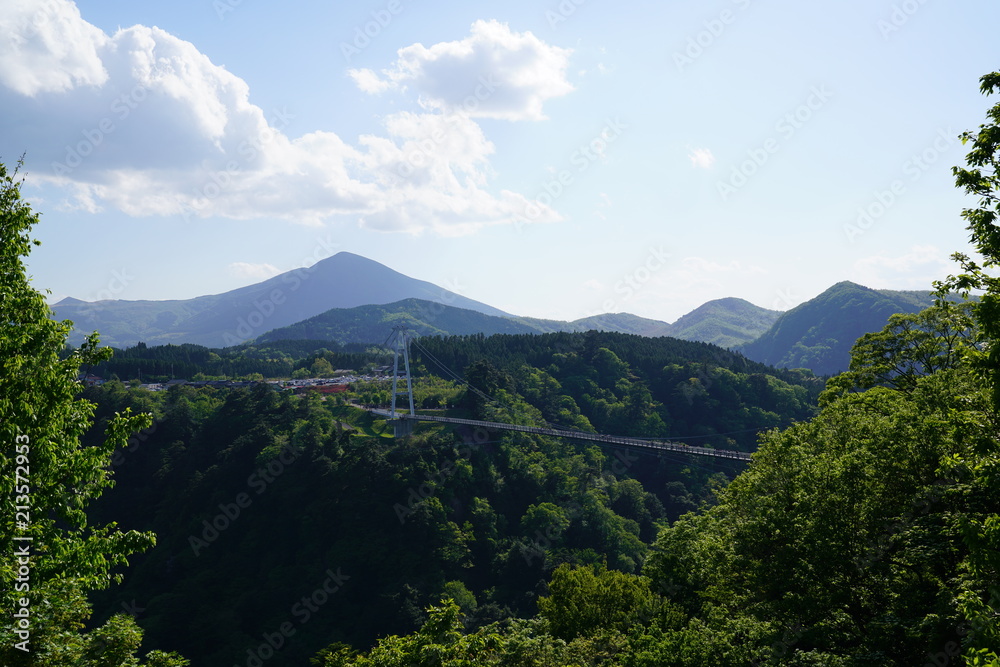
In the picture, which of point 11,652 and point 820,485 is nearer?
point 11,652

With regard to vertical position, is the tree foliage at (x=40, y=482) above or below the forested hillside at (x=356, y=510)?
above

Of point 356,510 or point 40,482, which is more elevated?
point 40,482

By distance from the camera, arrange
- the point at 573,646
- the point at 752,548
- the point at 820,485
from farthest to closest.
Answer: the point at 573,646 < the point at 752,548 < the point at 820,485

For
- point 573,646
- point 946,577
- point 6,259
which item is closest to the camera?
point 6,259

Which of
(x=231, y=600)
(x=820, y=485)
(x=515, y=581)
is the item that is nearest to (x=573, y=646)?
(x=820, y=485)

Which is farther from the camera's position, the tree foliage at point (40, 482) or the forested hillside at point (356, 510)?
the forested hillside at point (356, 510)

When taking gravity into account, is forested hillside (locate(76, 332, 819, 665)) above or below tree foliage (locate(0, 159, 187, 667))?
below

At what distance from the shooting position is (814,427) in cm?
2258

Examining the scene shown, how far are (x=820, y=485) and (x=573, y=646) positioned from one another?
10.4 metres

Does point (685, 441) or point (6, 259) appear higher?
point (6, 259)

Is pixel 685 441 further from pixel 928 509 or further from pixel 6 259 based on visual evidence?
pixel 6 259

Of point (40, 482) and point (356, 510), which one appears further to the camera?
point (356, 510)

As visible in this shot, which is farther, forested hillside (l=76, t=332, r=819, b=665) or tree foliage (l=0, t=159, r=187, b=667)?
forested hillside (l=76, t=332, r=819, b=665)

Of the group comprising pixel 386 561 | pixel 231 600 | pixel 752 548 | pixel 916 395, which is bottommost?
pixel 231 600
